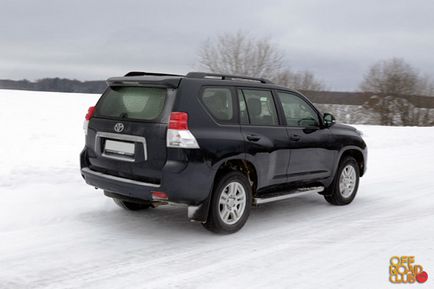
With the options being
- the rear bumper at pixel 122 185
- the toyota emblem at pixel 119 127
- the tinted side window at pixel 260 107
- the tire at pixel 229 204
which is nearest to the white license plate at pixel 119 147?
the toyota emblem at pixel 119 127

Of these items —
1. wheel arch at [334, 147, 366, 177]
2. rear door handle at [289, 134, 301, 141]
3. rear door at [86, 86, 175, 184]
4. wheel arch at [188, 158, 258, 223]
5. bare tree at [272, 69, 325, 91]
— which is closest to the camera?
rear door at [86, 86, 175, 184]

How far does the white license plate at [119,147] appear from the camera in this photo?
5.36 metres

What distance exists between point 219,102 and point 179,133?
79cm

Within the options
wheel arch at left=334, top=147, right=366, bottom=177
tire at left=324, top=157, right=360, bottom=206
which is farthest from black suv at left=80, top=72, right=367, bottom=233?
wheel arch at left=334, top=147, right=366, bottom=177

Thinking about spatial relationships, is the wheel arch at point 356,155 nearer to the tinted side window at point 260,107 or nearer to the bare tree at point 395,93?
the tinted side window at point 260,107

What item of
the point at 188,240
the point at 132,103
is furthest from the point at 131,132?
the point at 188,240

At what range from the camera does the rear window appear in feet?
17.5

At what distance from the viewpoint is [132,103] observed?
5578mm

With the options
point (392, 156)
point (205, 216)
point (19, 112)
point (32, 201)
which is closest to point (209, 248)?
point (205, 216)

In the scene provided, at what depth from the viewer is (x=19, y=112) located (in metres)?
18.0

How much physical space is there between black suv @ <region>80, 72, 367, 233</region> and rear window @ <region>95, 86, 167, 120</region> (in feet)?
0.04

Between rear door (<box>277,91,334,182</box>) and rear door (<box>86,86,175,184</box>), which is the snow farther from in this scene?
rear door (<box>86,86,175,184</box>)

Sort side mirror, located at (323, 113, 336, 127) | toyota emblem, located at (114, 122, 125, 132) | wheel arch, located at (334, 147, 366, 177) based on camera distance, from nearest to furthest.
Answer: toyota emblem, located at (114, 122, 125, 132) < side mirror, located at (323, 113, 336, 127) < wheel arch, located at (334, 147, 366, 177)

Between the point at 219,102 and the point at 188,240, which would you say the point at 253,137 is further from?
the point at 188,240
